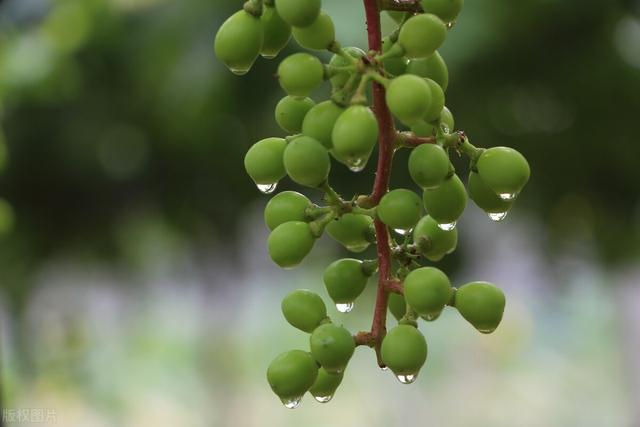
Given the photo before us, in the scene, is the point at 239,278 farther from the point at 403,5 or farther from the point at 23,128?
the point at 403,5

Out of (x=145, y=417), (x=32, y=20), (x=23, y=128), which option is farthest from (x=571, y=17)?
(x=145, y=417)

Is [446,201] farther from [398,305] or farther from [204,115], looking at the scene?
[204,115]

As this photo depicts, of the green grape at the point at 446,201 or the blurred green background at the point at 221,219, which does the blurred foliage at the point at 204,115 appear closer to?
the blurred green background at the point at 221,219

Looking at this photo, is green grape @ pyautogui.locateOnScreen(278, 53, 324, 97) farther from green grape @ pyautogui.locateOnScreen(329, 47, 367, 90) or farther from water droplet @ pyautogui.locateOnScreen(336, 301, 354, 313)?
water droplet @ pyautogui.locateOnScreen(336, 301, 354, 313)

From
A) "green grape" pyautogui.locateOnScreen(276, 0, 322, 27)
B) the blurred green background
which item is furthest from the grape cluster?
the blurred green background

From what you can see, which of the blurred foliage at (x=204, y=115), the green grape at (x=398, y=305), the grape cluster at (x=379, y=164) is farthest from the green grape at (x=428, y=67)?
the blurred foliage at (x=204, y=115)
